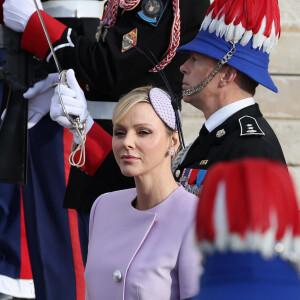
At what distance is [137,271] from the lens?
222 cm

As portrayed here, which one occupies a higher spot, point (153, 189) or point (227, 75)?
point (227, 75)

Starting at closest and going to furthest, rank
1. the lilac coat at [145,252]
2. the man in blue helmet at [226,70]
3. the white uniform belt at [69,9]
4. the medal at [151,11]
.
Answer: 1. the lilac coat at [145,252]
2. the man in blue helmet at [226,70]
3. the medal at [151,11]
4. the white uniform belt at [69,9]

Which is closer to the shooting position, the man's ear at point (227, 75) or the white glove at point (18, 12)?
the man's ear at point (227, 75)

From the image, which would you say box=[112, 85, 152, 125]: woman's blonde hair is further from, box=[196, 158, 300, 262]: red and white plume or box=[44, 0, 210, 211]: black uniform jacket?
box=[196, 158, 300, 262]: red and white plume

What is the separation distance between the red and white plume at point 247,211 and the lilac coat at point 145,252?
1.16m

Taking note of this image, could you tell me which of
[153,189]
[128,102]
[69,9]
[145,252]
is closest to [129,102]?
[128,102]

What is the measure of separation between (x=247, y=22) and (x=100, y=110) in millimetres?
988

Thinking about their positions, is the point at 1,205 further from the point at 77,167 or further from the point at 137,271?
the point at 137,271

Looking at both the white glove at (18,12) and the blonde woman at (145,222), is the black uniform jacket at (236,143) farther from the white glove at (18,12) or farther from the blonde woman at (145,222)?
the white glove at (18,12)

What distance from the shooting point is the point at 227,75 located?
9.66 ft

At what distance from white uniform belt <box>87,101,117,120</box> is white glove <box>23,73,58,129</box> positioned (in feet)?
0.60

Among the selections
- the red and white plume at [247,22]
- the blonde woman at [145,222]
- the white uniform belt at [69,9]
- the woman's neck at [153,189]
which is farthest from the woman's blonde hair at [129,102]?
the white uniform belt at [69,9]

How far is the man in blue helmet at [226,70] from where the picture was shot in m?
2.88

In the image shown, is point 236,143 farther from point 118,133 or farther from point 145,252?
point 145,252
